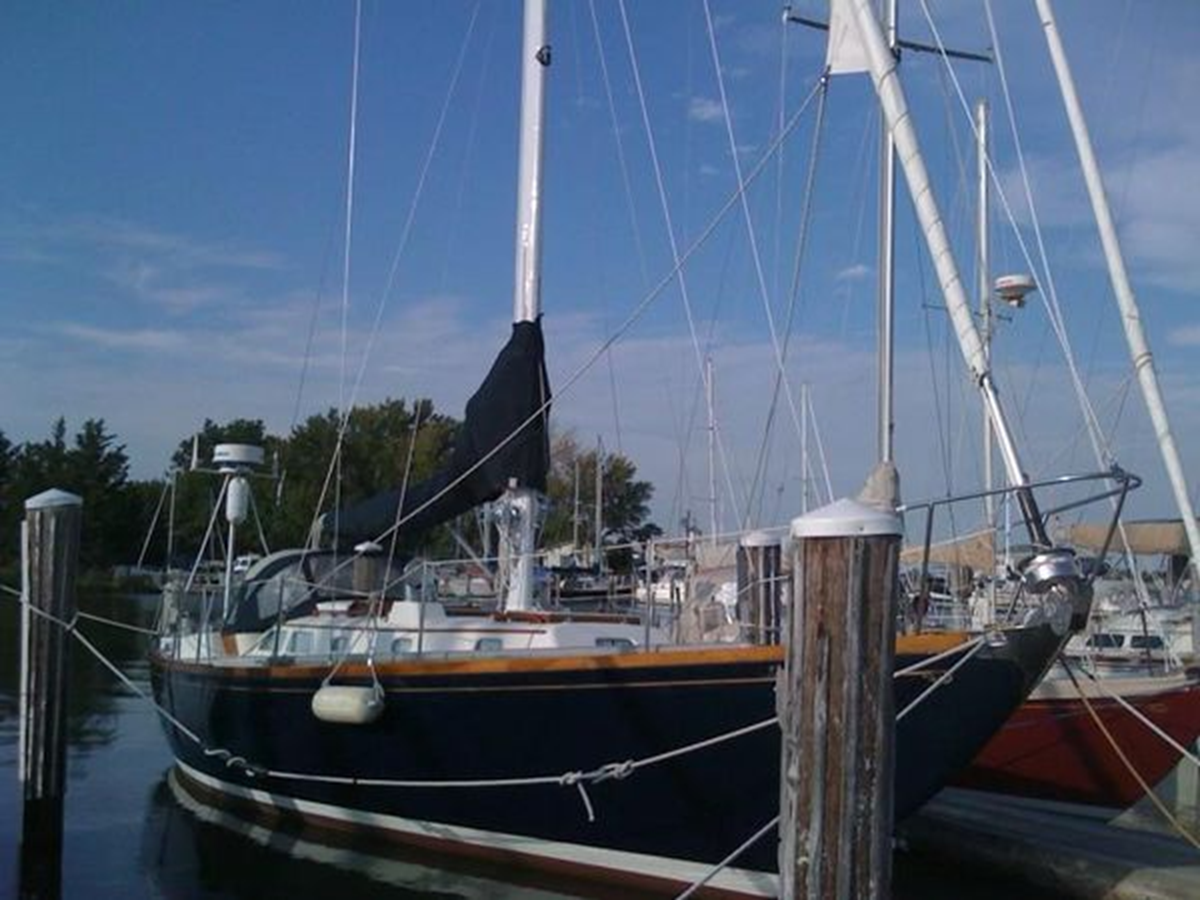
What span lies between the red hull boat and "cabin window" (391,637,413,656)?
616cm

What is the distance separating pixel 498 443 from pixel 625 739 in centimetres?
362

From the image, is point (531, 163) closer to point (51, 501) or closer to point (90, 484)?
point (51, 501)

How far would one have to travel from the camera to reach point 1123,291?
14570 millimetres

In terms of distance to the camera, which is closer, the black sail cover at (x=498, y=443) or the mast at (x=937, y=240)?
the mast at (x=937, y=240)

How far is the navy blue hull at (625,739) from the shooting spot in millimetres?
9008

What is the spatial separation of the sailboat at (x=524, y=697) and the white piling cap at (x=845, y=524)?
1.83m

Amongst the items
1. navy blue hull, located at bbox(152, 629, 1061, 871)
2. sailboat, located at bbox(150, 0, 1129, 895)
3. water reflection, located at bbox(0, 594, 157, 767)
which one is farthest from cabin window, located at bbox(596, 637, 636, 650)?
water reflection, located at bbox(0, 594, 157, 767)

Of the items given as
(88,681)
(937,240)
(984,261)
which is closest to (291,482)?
(88,681)

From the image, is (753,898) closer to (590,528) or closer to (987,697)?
(987,697)

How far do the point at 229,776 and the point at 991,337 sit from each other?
41.4ft

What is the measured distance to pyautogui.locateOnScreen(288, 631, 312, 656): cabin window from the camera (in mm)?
12312

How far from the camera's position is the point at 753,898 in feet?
31.3

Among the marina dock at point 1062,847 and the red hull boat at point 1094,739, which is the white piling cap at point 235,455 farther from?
the red hull boat at point 1094,739

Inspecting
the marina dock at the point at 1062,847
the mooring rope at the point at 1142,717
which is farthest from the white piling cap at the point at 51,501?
the mooring rope at the point at 1142,717
